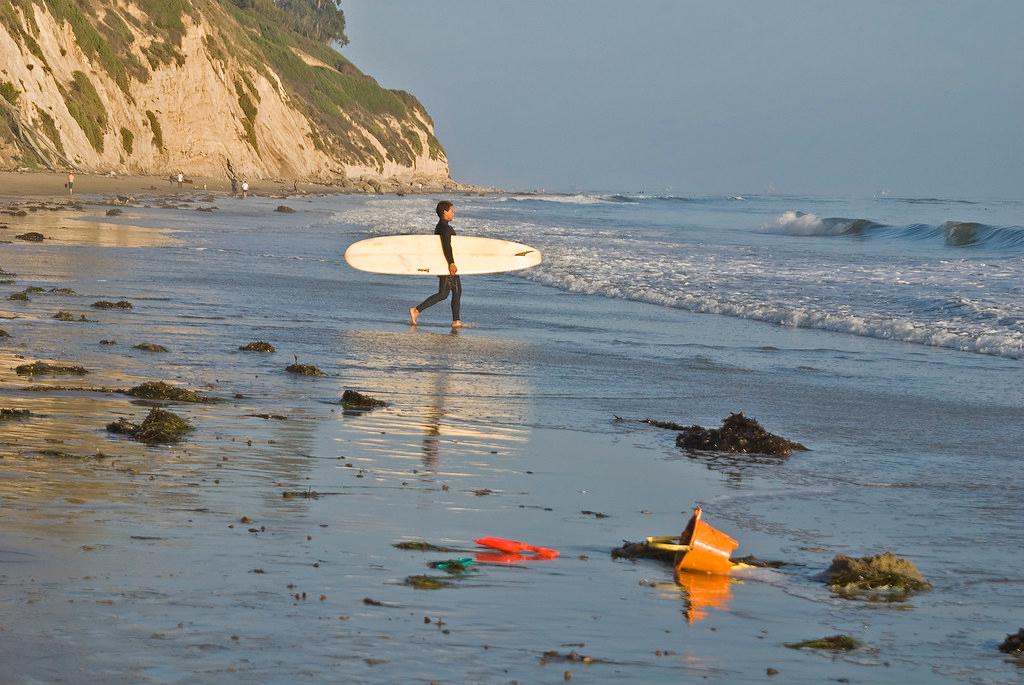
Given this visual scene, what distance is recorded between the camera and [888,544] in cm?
722

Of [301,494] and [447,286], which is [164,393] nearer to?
[301,494]

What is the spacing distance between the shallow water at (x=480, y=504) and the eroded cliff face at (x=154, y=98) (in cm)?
4980

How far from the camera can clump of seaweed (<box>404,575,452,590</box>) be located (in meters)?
5.70

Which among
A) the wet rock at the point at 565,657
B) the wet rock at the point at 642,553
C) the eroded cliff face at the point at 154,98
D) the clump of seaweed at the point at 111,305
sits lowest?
the clump of seaweed at the point at 111,305

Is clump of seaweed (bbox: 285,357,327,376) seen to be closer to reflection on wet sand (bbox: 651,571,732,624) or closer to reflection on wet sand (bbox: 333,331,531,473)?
reflection on wet sand (bbox: 333,331,531,473)

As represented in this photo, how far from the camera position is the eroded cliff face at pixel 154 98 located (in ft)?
205

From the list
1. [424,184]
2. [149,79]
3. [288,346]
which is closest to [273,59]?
[424,184]

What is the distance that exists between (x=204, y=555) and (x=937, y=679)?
3063 mm

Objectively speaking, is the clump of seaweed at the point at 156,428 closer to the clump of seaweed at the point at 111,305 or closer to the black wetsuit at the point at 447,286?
the clump of seaweed at the point at 111,305

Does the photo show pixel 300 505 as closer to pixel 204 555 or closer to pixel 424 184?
pixel 204 555

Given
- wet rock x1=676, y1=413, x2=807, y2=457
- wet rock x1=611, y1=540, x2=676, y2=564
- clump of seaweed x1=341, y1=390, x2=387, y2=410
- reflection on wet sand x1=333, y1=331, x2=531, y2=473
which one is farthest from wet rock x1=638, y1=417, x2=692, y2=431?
wet rock x1=611, y1=540, x2=676, y2=564

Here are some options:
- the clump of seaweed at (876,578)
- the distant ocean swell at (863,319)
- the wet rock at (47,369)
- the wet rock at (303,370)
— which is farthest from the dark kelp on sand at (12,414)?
the distant ocean swell at (863,319)

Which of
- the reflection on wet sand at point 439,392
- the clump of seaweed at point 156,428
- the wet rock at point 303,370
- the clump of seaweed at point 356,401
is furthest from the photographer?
the wet rock at point 303,370

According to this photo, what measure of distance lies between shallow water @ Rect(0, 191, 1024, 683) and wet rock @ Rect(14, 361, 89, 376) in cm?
21
